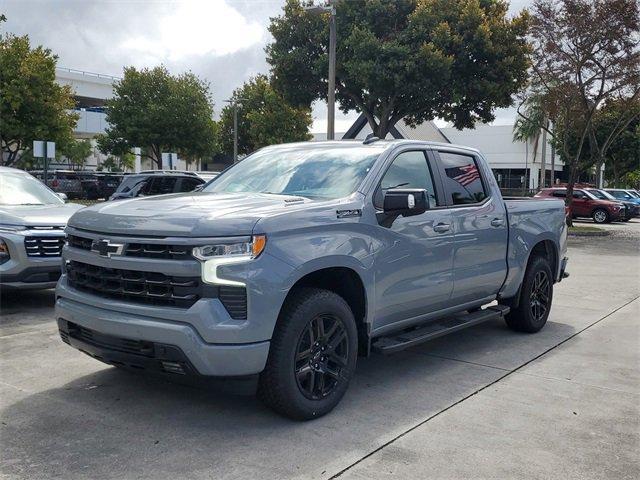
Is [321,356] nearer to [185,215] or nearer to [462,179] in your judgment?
[185,215]

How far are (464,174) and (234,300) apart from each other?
3.10m

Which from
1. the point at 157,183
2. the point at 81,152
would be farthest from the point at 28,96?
the point at 81,152

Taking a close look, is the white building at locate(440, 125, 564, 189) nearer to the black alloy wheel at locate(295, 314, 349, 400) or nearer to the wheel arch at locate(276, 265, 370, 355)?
the wheel arch at locate(276, 265, 370, 355)

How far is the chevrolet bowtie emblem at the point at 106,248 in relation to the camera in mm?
4016

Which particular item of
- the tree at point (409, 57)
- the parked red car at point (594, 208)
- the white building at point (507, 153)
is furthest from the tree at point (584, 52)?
the white building at point (507, 153)

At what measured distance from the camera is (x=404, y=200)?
4531 millimetres

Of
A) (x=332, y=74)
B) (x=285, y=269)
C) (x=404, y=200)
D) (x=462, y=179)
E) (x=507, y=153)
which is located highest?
(x=507, y=153)

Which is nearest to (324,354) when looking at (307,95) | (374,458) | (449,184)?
(374,458)

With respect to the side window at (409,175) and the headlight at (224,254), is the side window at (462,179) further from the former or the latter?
the headlight at (224,254)

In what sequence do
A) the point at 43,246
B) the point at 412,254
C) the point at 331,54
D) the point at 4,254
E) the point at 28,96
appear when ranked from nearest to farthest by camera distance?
1. the point at 412,254
2. the point at 4,254
3. the point at 43,246
4. the point at 331,54
5. the point at 28,96

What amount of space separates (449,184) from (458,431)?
2336mm

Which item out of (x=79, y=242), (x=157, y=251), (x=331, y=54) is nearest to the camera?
(x=157, y=251)

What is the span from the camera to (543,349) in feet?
20.9

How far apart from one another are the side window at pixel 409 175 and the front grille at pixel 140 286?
1642 mm
